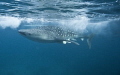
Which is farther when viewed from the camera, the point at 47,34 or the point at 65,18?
the point at 65,18

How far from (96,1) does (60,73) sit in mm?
34964

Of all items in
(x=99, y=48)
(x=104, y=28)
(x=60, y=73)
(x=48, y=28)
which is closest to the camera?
(x=48, y=28)

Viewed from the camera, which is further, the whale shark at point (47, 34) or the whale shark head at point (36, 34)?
the whale shark at point (47, 34)

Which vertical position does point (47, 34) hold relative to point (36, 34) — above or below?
below

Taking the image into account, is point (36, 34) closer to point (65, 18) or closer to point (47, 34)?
point (47, 34)

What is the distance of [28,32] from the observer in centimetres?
977

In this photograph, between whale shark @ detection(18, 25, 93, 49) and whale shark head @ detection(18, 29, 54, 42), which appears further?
whale shark @ detection(18, 25, 93, 49)

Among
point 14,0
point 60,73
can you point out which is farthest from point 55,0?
point 60,73

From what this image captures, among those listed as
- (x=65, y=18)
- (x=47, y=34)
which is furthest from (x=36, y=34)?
(x=65, y=18)

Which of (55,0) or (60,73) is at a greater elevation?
(55,0)

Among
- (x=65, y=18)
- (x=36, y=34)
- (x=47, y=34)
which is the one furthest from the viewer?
(x=65, y=18)

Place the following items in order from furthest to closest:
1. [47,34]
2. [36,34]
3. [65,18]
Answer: [65,18] < [47,34] < [36,34]

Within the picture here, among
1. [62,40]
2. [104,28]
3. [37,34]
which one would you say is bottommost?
[104,28]

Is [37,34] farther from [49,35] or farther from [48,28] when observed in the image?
[48,28]
